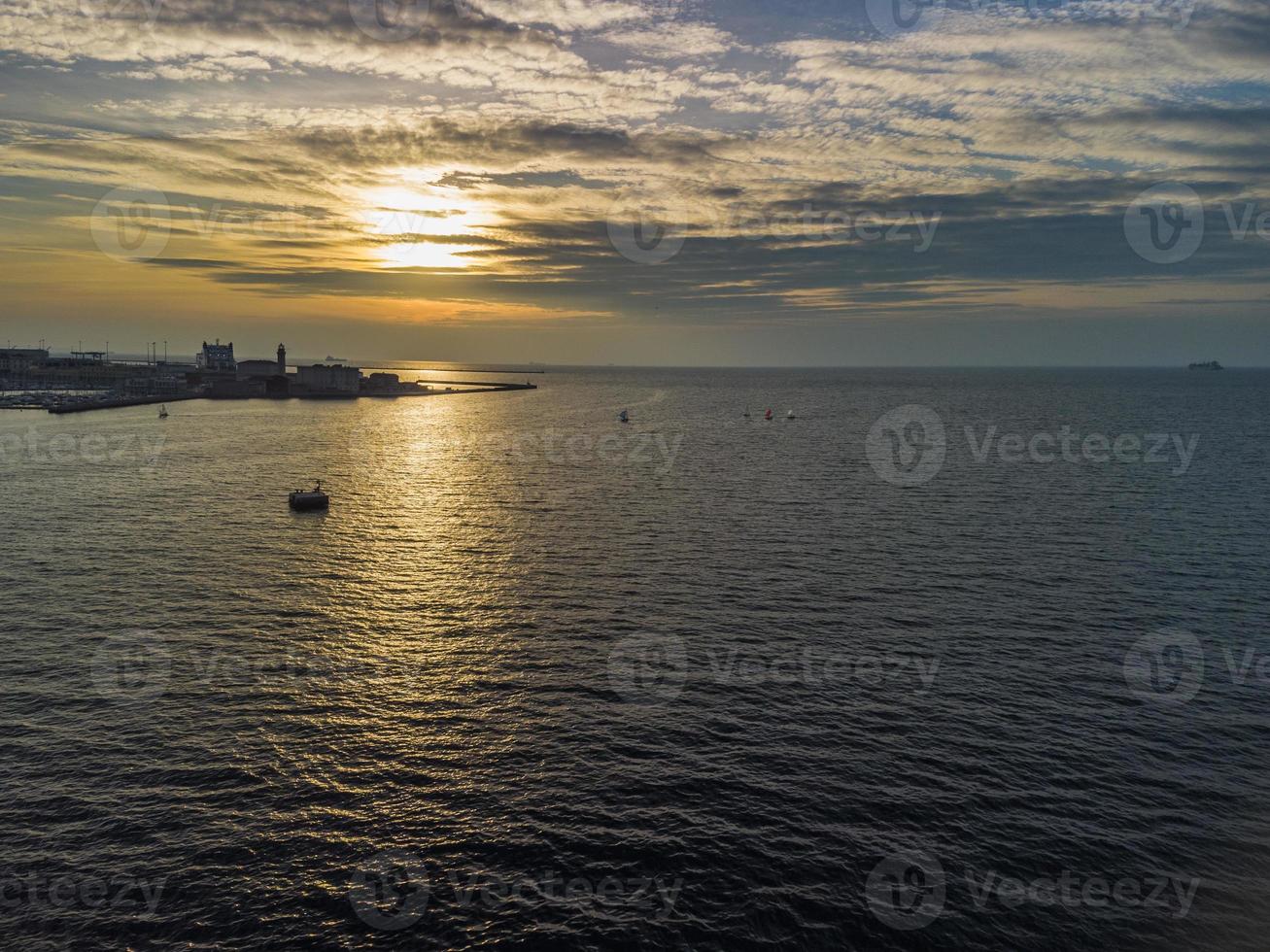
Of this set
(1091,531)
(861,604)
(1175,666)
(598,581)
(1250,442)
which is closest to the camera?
(1175,666)

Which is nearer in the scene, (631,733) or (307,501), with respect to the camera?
(631,733)

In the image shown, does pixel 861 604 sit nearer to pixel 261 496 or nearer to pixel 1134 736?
pixel 1134 736

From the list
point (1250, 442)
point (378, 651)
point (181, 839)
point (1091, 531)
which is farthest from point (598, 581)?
point (1250, 442)

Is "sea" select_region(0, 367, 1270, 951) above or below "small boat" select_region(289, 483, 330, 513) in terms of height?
below

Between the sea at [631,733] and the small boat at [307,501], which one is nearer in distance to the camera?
the sea at [631,733]

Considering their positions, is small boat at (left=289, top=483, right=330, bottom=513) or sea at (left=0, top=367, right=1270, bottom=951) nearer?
sea at (left=0, top=367, right=1270, bottom=951)

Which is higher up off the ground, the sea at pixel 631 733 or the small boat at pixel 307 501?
the small boat at pixel 307 501

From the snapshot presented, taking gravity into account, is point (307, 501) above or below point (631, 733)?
above

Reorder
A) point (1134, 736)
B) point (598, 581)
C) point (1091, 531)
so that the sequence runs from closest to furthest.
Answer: point (1134, 736)
point (598, 581)
point (1091, 531)
